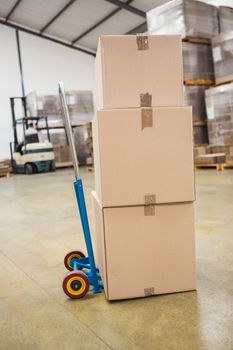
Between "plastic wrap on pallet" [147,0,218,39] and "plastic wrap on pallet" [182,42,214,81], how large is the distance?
0.24 meters

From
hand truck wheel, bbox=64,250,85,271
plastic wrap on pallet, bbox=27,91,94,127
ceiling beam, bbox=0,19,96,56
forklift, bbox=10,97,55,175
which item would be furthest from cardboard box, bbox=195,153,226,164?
ceiling beam, bbox=0,19,96,56

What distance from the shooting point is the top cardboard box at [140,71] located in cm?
182

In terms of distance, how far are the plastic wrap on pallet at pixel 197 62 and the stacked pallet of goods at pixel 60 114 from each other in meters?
5.10

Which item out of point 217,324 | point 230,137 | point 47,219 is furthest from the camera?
point 230,137

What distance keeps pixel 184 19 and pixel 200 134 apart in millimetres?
2377

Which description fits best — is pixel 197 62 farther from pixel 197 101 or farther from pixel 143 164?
pixel 143 164

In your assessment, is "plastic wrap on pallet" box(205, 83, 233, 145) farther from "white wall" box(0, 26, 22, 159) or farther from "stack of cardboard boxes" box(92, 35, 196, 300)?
"white wall" box(0, 26, 22, 159)

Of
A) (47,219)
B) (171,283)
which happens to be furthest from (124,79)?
(47,219)

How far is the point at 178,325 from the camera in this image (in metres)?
1.62

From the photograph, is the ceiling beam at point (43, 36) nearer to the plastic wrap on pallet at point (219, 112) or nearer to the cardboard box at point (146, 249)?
the plastic wrap on pallet at point (219, 112)

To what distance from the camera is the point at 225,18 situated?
826 cm

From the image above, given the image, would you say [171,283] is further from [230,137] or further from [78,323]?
[230,137]

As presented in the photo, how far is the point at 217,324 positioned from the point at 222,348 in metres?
0.19

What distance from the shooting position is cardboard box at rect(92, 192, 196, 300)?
1.90m
